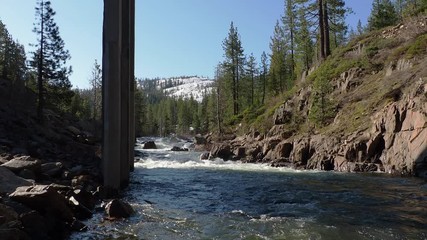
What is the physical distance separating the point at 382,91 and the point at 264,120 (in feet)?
39.8

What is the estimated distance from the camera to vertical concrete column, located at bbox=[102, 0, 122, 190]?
11406 millimetres

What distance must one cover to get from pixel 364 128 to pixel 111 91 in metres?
13.6

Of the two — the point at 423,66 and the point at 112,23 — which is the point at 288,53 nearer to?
the point at 423,66

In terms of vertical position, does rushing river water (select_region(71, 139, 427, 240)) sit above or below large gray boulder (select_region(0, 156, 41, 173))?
below

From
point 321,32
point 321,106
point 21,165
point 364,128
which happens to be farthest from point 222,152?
point 21,165

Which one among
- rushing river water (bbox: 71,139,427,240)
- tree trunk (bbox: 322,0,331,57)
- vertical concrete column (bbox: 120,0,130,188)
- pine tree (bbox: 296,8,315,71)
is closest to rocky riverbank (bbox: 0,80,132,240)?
rushing river water (bbox: 71,139,427,240)

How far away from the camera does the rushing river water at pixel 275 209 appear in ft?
24.8

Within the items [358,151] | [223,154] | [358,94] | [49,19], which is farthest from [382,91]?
[49,19]

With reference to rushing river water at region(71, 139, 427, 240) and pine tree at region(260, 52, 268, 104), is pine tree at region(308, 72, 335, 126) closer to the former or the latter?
rushing river water at region(71, 139, 427, 240)

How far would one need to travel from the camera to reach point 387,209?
9.53m

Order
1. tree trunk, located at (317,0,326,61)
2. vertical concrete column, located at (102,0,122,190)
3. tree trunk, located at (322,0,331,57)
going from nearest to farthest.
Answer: vertical concrete column, located at (102,0,122,190) → tree trunk, located at (317,0,326,61) → tree trunk, located at (322,0,331,57)

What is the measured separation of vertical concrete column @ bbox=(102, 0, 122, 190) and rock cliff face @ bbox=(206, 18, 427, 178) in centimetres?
1161

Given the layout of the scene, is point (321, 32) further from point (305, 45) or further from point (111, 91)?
point (111, 91)

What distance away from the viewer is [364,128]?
63.9ft
